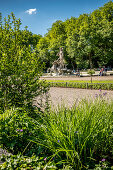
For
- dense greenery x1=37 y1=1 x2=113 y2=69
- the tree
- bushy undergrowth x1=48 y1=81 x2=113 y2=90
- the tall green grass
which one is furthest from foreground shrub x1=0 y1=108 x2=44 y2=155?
dense greenery x1=37 y1=1 x2=113 y2=69

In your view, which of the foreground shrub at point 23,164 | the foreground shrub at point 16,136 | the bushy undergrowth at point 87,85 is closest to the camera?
the foreground shrub at point 23,164

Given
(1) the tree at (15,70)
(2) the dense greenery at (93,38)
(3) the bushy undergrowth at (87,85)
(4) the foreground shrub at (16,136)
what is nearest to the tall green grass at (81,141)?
(4) the foreground shrub at (16,136)

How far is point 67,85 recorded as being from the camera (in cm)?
1536

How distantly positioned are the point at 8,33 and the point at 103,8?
3851 centimetres

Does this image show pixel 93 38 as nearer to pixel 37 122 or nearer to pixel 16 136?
pixel 37 122

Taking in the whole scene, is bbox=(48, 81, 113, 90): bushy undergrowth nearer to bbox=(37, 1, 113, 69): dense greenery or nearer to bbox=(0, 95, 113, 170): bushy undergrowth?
bbox=(0, 95, 113, 170): bushy undergrowth

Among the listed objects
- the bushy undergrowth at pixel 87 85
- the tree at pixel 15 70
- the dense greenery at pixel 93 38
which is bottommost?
the bushy undergrowth at pixel 87 85

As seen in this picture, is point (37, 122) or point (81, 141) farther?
point (37, 122)

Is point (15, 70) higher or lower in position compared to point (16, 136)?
higher

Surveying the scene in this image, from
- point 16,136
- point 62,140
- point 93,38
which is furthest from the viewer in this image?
point 93,38

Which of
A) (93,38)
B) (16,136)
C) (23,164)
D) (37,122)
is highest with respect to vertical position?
(93,38)

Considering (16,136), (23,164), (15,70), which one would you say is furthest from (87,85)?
(23,164)

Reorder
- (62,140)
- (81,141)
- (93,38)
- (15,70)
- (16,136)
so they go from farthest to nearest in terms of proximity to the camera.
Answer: (93,38) < (15,70) < (16,136) < (81,141) < (62,140)

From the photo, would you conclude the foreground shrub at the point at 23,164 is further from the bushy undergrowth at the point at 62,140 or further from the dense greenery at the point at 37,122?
the bushy undergrowth at the point at 62,140
